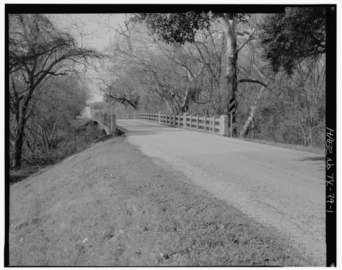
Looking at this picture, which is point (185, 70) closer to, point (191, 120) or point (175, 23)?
point (191, 120)

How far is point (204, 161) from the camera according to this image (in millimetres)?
9055

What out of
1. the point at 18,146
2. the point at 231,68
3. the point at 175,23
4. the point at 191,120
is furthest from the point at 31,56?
the point at 191,120

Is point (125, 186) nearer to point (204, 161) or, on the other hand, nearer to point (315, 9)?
point (204, 161)

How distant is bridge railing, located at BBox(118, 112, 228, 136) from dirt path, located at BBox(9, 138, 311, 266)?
7.76 meters

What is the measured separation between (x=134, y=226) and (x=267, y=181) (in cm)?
286

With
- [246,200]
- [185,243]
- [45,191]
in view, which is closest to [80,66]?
Answer: [45,191]

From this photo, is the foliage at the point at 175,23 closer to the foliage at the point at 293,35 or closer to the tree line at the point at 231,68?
the tree line at the point at 231,68

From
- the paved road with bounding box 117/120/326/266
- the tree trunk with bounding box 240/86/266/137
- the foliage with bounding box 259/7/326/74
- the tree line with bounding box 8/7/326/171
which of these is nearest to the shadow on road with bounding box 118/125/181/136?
the tree line with bounding box 8/7/326/171

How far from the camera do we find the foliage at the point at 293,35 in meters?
5.54

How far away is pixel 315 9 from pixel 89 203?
4.88m

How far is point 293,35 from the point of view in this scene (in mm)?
Answer: 6797

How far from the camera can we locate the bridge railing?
15390mm

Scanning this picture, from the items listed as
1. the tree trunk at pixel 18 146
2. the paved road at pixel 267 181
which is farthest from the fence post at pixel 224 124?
the tree trunk at pixel 18 146

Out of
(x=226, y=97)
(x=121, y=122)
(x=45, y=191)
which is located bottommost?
(x=45, y=191)
